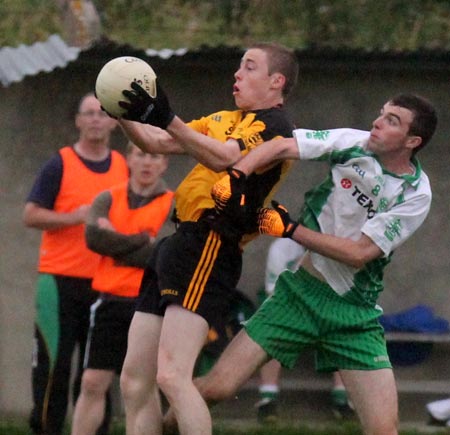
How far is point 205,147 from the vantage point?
234 inches

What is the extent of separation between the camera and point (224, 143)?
6031 mm

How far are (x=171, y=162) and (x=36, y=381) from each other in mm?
2257

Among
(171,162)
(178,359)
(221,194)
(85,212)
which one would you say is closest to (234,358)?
(178,359)

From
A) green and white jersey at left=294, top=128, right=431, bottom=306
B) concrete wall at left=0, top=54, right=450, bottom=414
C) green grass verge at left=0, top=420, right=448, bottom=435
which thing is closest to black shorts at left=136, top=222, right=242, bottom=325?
green and white jersey at left=294, top=128, right=431, bottom=306

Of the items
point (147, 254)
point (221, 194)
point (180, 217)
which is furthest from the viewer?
point (147, 254)

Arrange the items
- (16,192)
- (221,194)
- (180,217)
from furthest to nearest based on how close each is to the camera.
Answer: (16,192) < (180,217) < (221,194)

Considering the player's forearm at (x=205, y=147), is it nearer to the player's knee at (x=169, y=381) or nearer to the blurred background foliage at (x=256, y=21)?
the player's knee at (x=169, y=381)

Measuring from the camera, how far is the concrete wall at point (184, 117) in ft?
30.7

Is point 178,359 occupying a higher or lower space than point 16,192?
higher

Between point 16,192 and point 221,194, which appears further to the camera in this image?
point 16,192

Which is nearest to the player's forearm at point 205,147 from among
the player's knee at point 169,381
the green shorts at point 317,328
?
the green shorts at point 317,328

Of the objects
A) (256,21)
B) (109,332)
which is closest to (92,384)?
(109,332)

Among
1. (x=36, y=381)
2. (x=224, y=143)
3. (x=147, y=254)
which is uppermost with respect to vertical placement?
(x=224, y=143)

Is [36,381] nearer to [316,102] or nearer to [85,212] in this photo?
[85,212]
